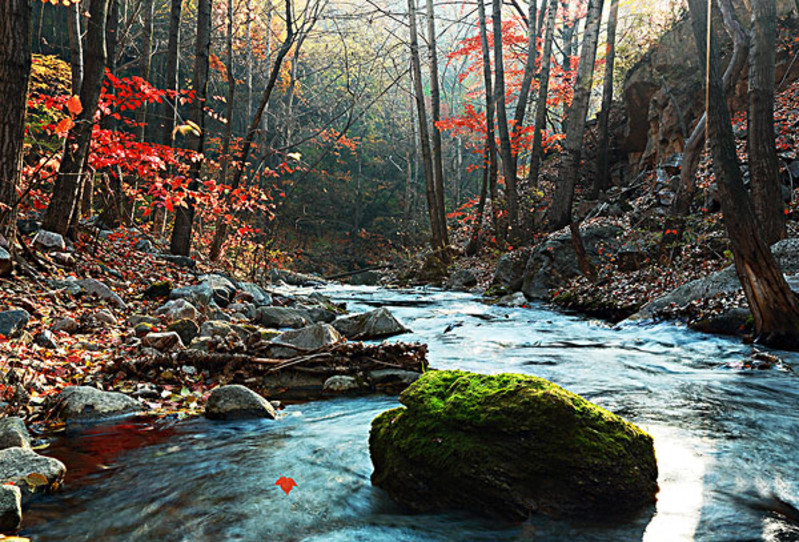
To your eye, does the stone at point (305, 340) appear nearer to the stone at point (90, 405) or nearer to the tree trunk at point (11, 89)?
the stone at point (90, 405)

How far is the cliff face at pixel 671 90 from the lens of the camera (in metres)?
12.4

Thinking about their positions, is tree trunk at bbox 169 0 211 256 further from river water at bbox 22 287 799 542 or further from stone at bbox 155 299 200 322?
river water at bbox 22 287 799 542

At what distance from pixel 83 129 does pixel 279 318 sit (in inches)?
153

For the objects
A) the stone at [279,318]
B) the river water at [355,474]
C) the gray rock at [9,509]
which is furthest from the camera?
the stone at [279,318]

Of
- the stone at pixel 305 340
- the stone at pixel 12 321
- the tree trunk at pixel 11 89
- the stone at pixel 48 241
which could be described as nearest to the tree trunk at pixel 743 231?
the stone at pixel 305 340

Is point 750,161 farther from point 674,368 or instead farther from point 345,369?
point 345,369

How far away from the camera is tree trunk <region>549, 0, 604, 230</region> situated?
11.7m

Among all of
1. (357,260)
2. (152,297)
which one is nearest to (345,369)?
(152,297)

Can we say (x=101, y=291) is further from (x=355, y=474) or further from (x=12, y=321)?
(x=355, y=474)

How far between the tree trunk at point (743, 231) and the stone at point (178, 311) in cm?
645

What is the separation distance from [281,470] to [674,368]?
4432 millimetres

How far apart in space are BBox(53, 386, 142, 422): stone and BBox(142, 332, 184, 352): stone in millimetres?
1077

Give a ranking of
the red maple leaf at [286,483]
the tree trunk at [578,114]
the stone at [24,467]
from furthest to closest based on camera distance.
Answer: the tree trunk at [578,114], the red maple leaf at [286,483], the stone at [24,467]

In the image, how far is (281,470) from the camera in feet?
9.82
